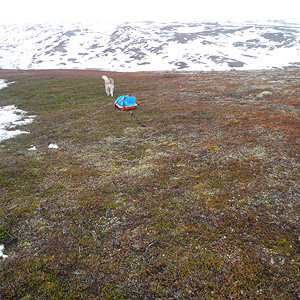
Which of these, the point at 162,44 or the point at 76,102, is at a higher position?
the point at 162,44

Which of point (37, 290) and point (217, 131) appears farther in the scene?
point (217, 131)

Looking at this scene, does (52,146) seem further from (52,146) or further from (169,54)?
(169,54)

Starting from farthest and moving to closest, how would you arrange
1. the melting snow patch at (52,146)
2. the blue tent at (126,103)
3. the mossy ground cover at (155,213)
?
the blue tent at (126,103) → the melting snow patch at (52,146) → the mossy ground cover at (155,213)

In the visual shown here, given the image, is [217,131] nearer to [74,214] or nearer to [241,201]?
[241,201]

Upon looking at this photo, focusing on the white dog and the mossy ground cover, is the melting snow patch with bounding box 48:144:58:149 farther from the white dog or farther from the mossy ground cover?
the white dog

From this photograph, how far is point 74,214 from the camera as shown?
9492 mm

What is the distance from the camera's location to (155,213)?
925 cm

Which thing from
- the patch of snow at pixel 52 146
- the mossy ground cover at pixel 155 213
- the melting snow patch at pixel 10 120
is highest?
the mossy ground cover at pixel 155 213

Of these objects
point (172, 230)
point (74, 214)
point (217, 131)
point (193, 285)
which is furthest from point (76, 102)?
point (193, 285)

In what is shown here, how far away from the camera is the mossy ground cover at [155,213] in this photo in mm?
6449

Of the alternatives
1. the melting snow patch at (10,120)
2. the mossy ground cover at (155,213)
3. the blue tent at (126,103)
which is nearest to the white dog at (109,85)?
the blue tent at (126,103)

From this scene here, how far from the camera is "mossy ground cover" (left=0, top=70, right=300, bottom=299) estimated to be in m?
6.45

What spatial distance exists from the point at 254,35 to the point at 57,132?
9800 inches

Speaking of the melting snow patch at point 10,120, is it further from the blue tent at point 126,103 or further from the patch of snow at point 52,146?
the blue tent at point 126,103
